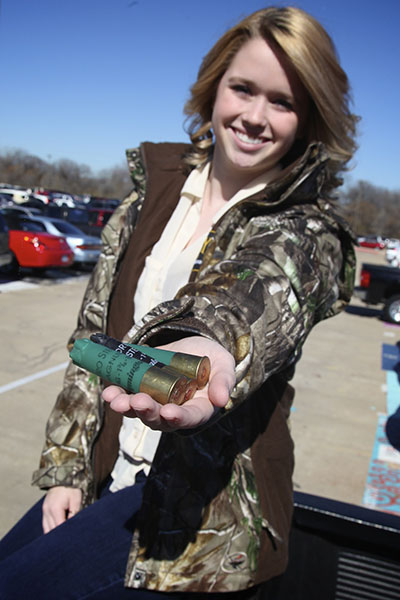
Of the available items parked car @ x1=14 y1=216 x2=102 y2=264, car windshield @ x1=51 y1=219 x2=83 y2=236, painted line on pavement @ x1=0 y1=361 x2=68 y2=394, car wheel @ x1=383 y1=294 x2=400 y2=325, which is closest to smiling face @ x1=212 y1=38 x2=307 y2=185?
painted line on pavement @ x1=0 y1=361 x2=68 y2=394

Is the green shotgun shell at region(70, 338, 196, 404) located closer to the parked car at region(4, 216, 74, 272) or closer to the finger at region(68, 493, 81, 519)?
the finger at region(68, 493, 81, 519)

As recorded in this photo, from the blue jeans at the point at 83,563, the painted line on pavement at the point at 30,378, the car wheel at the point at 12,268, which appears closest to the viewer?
the blue jeans at the point at 83,563

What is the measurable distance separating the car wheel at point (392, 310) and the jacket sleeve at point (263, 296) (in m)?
12.2

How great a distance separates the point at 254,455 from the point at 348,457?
4116 mm

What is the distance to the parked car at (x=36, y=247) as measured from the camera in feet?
31.7

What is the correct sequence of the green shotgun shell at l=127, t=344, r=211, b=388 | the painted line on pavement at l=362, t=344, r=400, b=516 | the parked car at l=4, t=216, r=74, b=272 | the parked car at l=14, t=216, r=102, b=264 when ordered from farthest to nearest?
the parked car at l=14, t=216, r=102, b=264, the parked car at l=4, t=216, r=74, b=272, the painted line on pavement at l=362, t=344, r=400, b=516, the green shotgun shell at l=127, t=344, r=211, b=388

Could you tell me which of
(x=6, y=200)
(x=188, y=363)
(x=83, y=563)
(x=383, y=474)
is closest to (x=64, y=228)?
(x=383, y=474)

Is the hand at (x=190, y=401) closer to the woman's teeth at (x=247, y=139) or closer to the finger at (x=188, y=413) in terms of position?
the finger at (x=188, y=413)

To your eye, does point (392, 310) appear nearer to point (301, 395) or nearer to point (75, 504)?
point (301, 395)

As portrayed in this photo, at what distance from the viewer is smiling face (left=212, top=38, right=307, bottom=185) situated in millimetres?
1806

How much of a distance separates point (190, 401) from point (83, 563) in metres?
0.76

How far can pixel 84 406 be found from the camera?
1.97 metres

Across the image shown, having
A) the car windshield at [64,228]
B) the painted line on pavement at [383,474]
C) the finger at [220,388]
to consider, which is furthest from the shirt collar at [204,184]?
the car windshield at [64,228]

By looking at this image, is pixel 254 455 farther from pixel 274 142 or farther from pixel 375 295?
pixel 375 295
